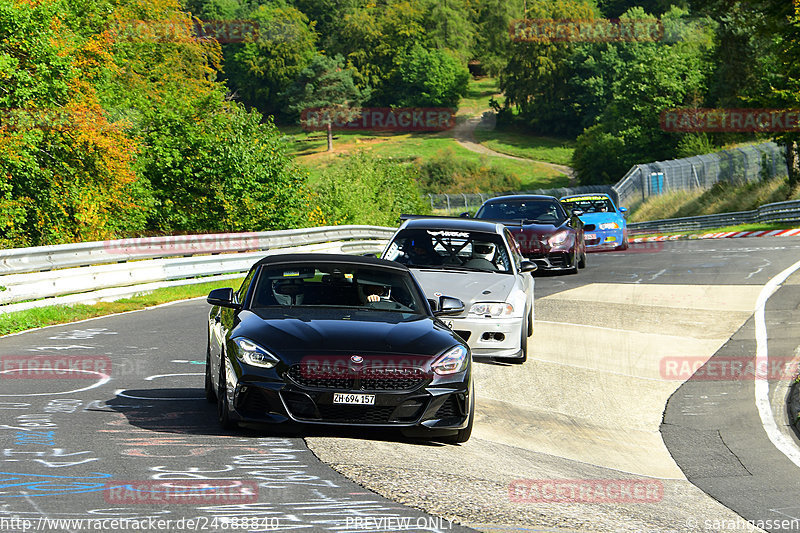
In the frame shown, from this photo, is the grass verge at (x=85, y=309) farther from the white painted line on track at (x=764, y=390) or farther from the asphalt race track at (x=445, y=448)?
the white painted line on track at (x=764, y=390)

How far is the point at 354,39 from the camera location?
168 meters

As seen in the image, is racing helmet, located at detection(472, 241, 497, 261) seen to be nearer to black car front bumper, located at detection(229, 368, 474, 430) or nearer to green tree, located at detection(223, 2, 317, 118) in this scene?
black car front bumper, located at detection(229, 368, 474, 430)

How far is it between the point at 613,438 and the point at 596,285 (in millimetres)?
11550

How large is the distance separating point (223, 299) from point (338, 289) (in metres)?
0.94

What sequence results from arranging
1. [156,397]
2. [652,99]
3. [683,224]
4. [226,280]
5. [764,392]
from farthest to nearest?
[652,99] → [683,224] → [226,280] → [764,392] → [156,397]

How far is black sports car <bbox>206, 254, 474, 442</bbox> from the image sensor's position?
755 cm

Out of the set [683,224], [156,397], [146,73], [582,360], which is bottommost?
[683,224]

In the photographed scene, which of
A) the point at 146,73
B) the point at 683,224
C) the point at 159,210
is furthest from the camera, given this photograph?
the point at 146,73

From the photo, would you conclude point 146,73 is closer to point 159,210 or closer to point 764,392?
point 159,210

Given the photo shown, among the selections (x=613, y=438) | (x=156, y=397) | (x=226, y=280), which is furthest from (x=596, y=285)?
(x=156, y=397)

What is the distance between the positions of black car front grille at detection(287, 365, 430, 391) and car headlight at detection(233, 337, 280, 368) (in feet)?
0.56

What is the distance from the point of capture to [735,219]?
149ft

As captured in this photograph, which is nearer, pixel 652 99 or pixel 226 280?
pixel 226 280

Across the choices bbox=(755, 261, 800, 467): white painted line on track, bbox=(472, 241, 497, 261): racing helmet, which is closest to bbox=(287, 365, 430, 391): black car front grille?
bbox=(755, 261, 800, 467): white painted line on track
